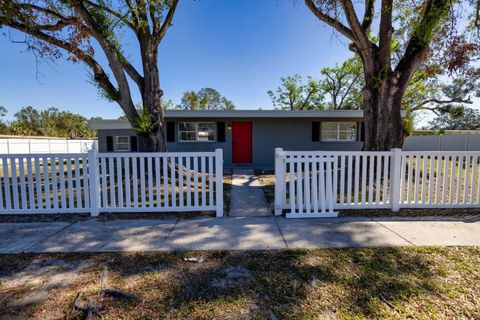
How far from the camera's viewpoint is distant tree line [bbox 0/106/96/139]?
49156 millimetres

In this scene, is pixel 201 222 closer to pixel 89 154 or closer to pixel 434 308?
pixel 89 154

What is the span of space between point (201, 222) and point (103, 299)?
198cm

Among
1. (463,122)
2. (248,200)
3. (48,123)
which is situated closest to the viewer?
(248,200)

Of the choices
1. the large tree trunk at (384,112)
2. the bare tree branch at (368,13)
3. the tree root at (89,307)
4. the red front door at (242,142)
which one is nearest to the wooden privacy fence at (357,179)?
the large tree trunk at (384,112)

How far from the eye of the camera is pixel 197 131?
38.9ft

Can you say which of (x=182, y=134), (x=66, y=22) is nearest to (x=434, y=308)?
(x=66, y=22)

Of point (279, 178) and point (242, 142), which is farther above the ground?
point (242, 142)

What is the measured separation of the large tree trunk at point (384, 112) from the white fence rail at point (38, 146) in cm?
2067

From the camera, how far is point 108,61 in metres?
6.14

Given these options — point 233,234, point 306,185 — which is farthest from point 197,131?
Result: point 233,234

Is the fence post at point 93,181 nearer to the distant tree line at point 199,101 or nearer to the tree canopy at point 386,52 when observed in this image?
the tree canopy at point 386,52

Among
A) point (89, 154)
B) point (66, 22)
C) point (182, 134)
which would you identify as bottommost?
point (89, 154)

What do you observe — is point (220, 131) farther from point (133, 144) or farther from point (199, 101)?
point (199, 101)

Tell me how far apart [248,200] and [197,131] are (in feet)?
24.0
